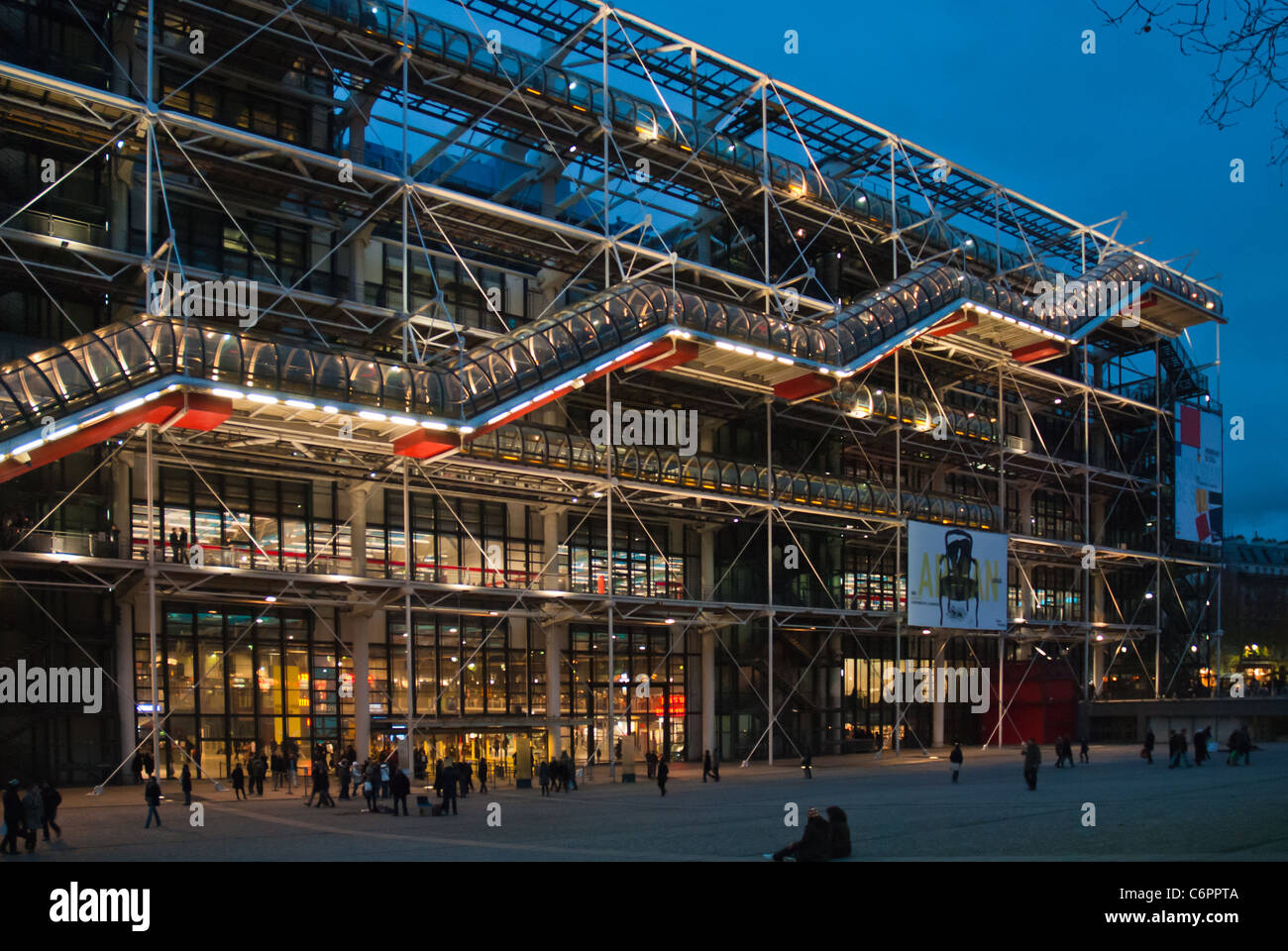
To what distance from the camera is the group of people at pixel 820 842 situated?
13.4 meters

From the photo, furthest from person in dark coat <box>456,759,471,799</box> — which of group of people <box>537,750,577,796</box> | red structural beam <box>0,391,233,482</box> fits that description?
red structural beam <box>0,391,233,482</box>

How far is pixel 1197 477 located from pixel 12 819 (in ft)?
151

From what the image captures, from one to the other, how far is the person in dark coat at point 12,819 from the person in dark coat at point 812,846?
9.38 meters

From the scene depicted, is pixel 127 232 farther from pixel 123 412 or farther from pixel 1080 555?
pixel 1080 555

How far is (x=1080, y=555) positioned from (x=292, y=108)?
105ft

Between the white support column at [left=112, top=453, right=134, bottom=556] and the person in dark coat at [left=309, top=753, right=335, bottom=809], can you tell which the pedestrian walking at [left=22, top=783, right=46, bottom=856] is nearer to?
the person in dark coat at [left=309, top=753, right=335, bottom=809]

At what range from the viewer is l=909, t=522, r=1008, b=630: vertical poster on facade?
39.1m

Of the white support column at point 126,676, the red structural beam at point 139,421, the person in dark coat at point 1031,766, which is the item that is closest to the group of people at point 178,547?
the white support column at point 126,676

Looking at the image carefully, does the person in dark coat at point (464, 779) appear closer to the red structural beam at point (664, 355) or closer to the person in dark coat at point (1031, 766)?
the red structural beam at point (664, 355)

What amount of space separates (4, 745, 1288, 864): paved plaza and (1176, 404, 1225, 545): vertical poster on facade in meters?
22.4

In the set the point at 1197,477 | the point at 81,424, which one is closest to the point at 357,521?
the point at 81,424

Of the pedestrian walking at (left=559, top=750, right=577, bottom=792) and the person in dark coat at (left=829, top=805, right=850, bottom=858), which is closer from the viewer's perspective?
the person in dark coat at (left=829, top=805, right=850, bottom=858)

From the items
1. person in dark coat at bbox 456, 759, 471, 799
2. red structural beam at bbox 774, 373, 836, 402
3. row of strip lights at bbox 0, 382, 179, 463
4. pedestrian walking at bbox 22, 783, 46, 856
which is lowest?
person in dark coat at bbox 456, 759, 471, 799
